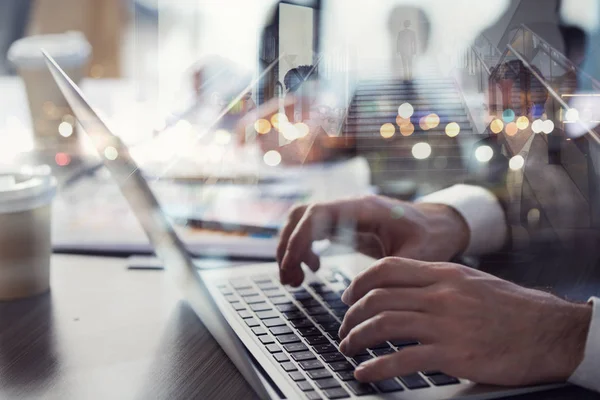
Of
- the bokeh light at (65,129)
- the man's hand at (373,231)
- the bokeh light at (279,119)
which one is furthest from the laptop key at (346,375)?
the bokeh light at (65,129)

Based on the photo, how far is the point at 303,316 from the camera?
0.54 metres

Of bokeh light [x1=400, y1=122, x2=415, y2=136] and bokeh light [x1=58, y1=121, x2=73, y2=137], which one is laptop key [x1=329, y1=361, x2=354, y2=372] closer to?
bokeh light [x1=400, y1=122, x2=415, y2=136]

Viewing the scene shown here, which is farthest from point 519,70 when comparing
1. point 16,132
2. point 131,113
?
point 131,113

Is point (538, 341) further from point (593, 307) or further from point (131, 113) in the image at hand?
point (131, 113)

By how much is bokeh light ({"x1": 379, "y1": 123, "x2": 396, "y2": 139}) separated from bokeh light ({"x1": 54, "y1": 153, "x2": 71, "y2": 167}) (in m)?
0.72

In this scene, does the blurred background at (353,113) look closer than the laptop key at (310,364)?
No

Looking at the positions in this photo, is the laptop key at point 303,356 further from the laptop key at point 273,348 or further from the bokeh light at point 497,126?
the bokeh light at point 497,126

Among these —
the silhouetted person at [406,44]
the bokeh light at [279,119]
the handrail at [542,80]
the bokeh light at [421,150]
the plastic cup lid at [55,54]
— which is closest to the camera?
the handrail at [542,80]

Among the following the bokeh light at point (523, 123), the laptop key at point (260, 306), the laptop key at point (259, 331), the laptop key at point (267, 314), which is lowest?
the laptop key at point (260, 306)

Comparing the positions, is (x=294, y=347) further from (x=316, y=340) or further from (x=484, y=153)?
(x=484, y=153)

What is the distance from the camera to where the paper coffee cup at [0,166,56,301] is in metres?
0.63

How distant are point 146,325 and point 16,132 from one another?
3.57ft

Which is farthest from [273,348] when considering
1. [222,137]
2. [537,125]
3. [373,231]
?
[222,137]

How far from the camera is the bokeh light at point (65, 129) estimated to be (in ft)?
4.56
